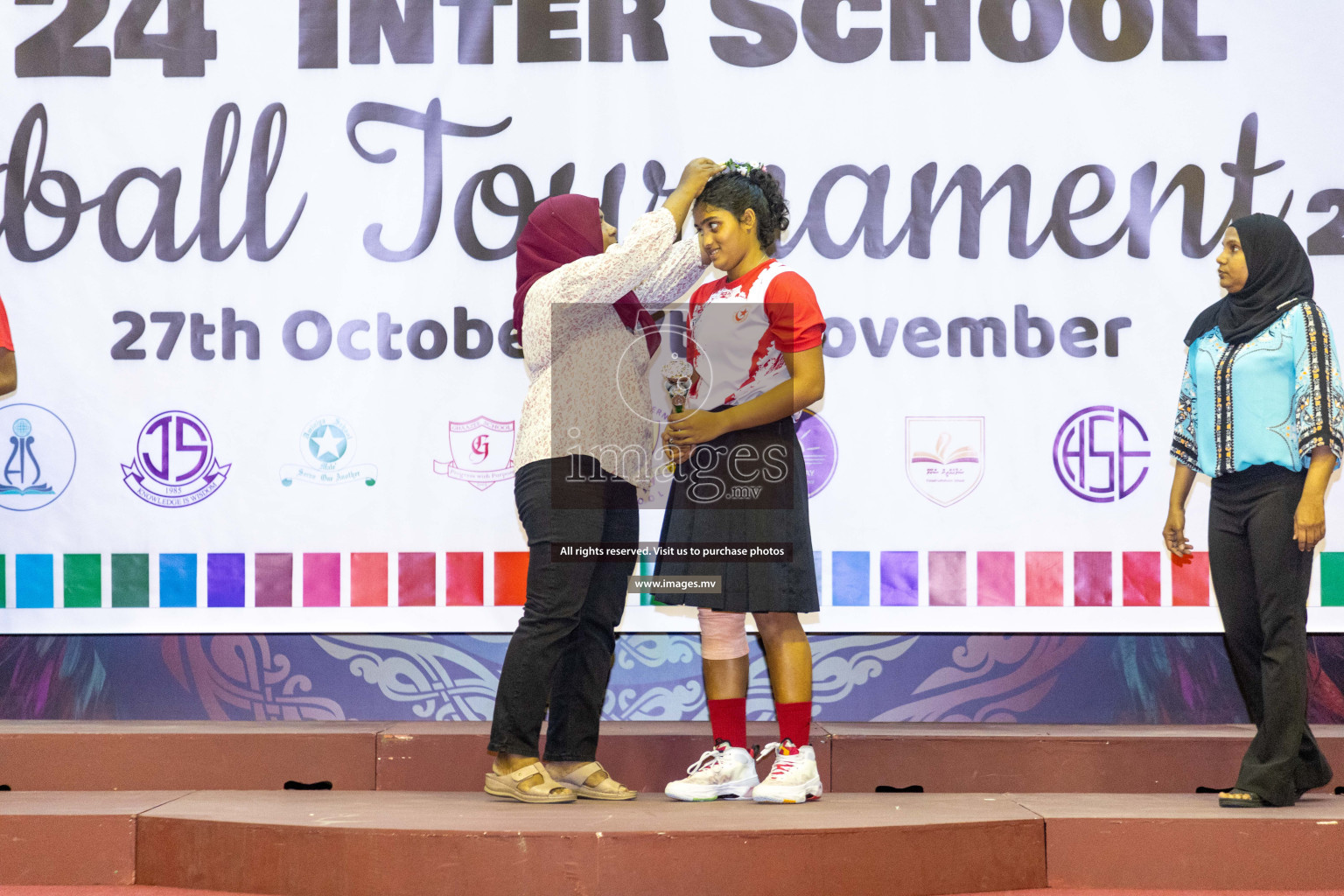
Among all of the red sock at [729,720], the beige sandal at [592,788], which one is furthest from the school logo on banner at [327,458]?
the red sock at [729,720]

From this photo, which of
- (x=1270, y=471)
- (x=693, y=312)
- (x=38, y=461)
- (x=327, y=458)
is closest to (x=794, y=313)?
(x=693, y=312)

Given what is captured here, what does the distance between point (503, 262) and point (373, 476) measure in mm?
738

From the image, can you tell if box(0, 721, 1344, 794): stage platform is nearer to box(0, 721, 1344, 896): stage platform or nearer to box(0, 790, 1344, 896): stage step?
box(0, 721, 1344, 896): stage platform

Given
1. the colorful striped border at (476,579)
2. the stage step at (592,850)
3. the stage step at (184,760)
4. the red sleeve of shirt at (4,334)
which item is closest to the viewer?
the stage step at (592,850)

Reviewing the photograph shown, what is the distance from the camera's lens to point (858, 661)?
3637mm

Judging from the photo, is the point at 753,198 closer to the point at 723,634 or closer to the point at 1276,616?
the point at 723,634

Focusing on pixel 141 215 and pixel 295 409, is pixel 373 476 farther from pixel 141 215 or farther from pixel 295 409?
pixel 141 215

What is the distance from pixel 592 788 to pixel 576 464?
0.75 m

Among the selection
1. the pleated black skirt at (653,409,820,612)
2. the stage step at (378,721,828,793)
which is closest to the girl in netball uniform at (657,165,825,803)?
the pleated black skirt at (653,409,820,612)

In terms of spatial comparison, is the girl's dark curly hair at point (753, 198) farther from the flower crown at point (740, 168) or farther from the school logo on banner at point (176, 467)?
the school logo on banner at point (176, 467)

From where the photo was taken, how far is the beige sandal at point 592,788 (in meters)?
2.74

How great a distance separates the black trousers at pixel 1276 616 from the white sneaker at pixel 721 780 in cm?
102

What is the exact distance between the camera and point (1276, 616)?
8.91ft

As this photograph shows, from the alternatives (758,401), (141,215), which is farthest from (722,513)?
(141,215)
